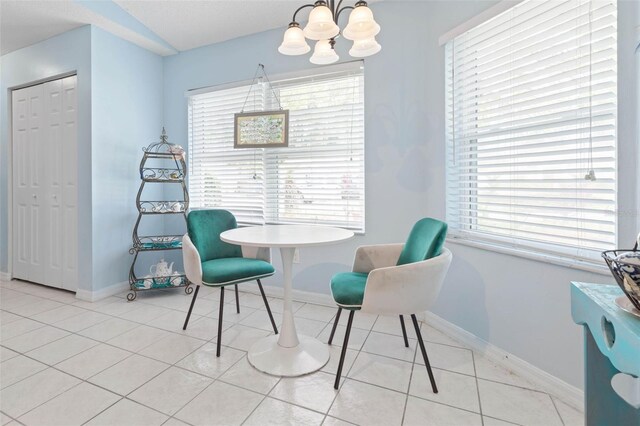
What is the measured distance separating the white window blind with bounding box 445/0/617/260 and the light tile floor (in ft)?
2.60

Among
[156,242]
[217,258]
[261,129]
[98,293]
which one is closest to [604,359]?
[217,258]

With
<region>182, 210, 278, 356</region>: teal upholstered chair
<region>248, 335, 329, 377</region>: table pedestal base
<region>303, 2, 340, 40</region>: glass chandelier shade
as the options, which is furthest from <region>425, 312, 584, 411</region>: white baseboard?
<region>303, 2, 340, 40</region>: glass chandelier shade

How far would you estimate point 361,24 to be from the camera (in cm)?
157

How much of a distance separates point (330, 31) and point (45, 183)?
132 inches

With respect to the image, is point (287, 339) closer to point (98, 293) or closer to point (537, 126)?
point (537, 126)

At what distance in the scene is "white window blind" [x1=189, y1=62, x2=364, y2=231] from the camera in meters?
2.69

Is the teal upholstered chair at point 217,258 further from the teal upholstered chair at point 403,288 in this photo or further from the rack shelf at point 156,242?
the rack shelf at point 156,242

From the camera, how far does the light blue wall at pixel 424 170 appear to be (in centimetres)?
152

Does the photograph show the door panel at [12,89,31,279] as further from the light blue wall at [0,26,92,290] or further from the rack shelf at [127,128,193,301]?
the rack shelf at [127,128,193,301]

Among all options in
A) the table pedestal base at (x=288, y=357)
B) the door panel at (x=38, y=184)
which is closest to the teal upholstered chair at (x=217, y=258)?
the table pedestal base at (x=288, y=357)

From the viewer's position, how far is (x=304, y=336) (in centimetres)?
211

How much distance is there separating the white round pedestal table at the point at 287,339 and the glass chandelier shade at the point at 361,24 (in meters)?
1.09

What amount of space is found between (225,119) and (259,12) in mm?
1029

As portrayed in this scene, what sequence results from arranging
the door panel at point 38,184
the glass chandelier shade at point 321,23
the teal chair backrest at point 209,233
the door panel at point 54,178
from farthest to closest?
the door panel at point 38,184, the door panel at point 54,178, the teal chair backrest at point 209,233, the glass chandelier shade at point 321,23
